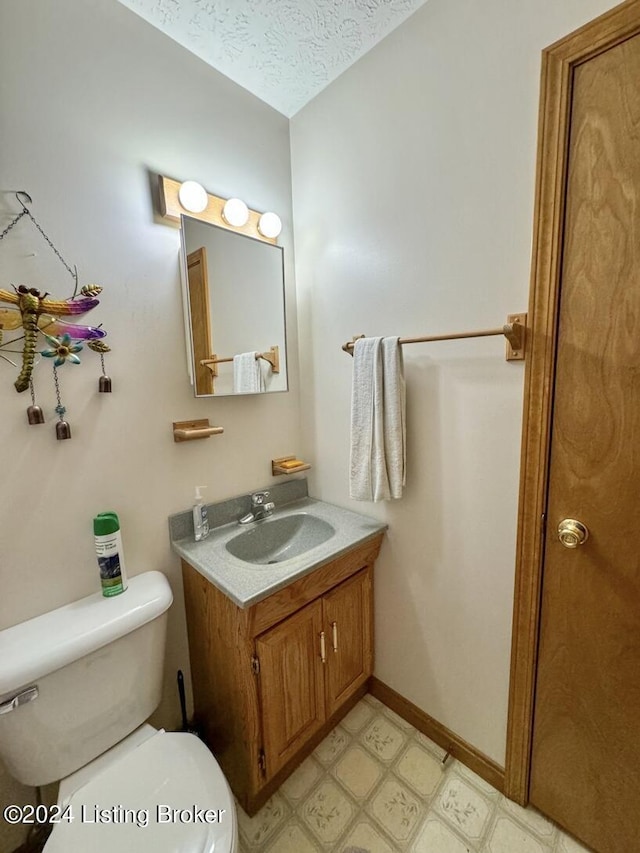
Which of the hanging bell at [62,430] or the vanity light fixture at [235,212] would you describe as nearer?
the hanging bell at [62,430]

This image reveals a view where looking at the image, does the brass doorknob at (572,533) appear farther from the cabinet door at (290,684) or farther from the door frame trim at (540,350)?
the cabinet door at (290,684)

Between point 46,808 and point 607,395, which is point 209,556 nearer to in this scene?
point 46,808

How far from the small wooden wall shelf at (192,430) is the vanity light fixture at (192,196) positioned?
29.6 inches

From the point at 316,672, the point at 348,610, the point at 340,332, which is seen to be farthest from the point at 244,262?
the point at 316,672

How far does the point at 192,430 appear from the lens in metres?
1.31

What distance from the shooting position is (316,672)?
1.29 m

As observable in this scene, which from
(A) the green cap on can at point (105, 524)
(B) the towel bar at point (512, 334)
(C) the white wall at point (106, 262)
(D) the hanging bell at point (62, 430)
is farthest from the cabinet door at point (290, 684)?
(B) the towel bar at point (512, 334)

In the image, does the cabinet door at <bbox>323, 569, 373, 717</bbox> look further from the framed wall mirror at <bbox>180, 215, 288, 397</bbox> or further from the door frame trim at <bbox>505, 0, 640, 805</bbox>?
the framed wall mirror at <bbox>180, 215, 288, 397</bbox>

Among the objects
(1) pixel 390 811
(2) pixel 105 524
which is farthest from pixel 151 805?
(1) pixel 390 811

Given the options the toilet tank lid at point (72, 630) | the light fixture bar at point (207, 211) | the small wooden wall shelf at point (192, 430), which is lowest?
the toilet tank lid at point (72, 630)

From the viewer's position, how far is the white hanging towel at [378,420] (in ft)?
3.99

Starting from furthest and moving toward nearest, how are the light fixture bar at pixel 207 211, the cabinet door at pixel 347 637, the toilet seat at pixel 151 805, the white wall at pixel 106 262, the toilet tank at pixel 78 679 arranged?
the cabinet door at pixel 347 637 < the light fixture bar at pixel 207 211 < the white wall at pixel 106 262 < the toilet tank at pixel 78 679 < the toilet seat at pixel 151 805

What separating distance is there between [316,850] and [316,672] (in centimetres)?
45

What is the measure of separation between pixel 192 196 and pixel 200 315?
40cm
